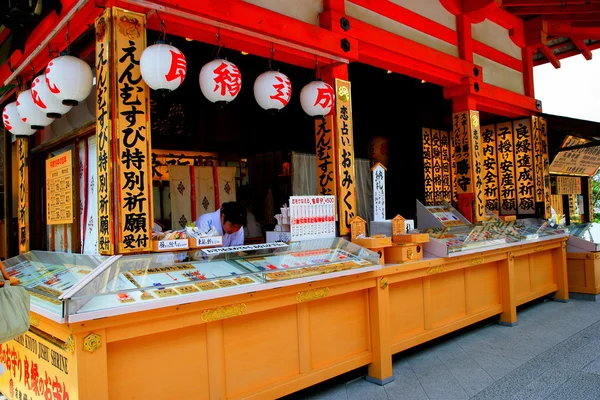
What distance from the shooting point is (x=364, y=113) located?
1081 cm

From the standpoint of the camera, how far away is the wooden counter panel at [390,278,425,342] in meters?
5.21

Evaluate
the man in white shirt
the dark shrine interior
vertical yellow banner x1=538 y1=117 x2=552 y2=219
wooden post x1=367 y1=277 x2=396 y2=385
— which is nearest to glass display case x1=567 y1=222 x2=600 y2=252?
vertical yellow banner x1=538 y1=117 x2=552 y2=219

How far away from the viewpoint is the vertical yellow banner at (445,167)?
11297mm

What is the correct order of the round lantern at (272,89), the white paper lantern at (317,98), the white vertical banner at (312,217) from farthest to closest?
the white paper lantern at (317,98) < the white vertical banner at (312,217) < the round lantern at (272,89)

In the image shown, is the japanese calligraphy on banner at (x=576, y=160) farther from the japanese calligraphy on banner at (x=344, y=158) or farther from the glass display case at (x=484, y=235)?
the japanese calligraphy on banner at (x=344, y=158)

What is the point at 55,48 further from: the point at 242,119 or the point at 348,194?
the point at 242,119

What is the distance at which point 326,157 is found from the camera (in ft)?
18.6

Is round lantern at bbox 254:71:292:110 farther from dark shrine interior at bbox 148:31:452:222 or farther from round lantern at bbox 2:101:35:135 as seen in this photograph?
round lantern at bbox 2:101:35:135

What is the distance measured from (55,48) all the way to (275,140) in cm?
526

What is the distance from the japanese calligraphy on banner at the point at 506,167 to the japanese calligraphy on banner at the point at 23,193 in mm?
9630

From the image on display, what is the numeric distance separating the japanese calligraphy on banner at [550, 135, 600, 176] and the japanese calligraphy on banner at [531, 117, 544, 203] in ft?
8.40

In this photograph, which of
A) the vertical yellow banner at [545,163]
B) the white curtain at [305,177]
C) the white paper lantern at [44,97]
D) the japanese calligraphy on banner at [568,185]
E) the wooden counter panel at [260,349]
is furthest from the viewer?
the japanese calligraphy on banner at [568,185]

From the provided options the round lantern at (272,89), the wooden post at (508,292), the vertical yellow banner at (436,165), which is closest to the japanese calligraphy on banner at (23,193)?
the round lantern at (272,89)

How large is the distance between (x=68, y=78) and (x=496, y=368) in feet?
18.8
